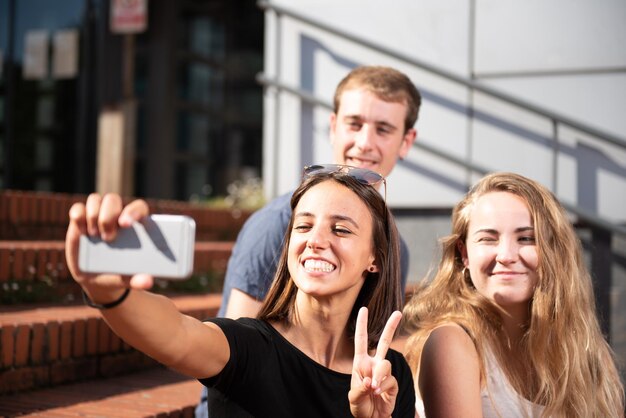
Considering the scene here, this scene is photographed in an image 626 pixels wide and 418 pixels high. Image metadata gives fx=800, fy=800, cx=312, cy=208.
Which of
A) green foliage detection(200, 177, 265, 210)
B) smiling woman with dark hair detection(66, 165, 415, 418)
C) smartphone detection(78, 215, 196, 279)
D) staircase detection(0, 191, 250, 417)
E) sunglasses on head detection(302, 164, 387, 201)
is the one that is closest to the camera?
smartphone detection(78, 215, 196, 279)

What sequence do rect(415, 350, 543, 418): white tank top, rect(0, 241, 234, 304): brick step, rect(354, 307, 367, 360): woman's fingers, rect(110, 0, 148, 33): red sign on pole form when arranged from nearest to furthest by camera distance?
rect(354, 307, 367, 360): woman's fingers < rect(415, 350, 543, 418): white tank top < rect(0, 241, 234, 304): brick step < rect(110, 0, 148, 33): red sign on pole

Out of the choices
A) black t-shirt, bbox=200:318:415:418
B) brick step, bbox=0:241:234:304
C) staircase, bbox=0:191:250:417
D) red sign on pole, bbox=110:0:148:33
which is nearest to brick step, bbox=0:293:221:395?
staircase, bbox=0:191:250:417

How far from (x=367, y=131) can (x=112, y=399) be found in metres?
1.33

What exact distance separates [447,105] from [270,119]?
120cm

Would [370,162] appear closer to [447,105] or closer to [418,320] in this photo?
[418,320]

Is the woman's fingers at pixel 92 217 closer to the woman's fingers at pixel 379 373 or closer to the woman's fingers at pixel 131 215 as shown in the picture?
the woman's fingers at pixel 131 215

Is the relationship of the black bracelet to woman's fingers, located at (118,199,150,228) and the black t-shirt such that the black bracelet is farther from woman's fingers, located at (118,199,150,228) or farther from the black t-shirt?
the black t-shirt

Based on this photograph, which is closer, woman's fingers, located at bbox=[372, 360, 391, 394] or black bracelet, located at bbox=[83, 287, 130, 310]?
black bracelet, located at bbox=[83, 287, 130, 310]

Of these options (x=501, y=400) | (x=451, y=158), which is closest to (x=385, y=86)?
(x=501, y=400)

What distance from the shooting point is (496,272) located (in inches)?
90.9

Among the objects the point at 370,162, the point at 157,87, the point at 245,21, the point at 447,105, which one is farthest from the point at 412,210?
the point at 245,21

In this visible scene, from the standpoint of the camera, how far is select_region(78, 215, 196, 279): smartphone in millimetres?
1238

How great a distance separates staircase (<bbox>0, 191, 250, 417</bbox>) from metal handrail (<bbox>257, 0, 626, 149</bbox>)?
1815 millimetres

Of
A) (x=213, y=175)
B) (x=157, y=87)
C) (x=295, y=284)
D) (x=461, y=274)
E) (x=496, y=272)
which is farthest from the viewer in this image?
(x=213, y=175)
